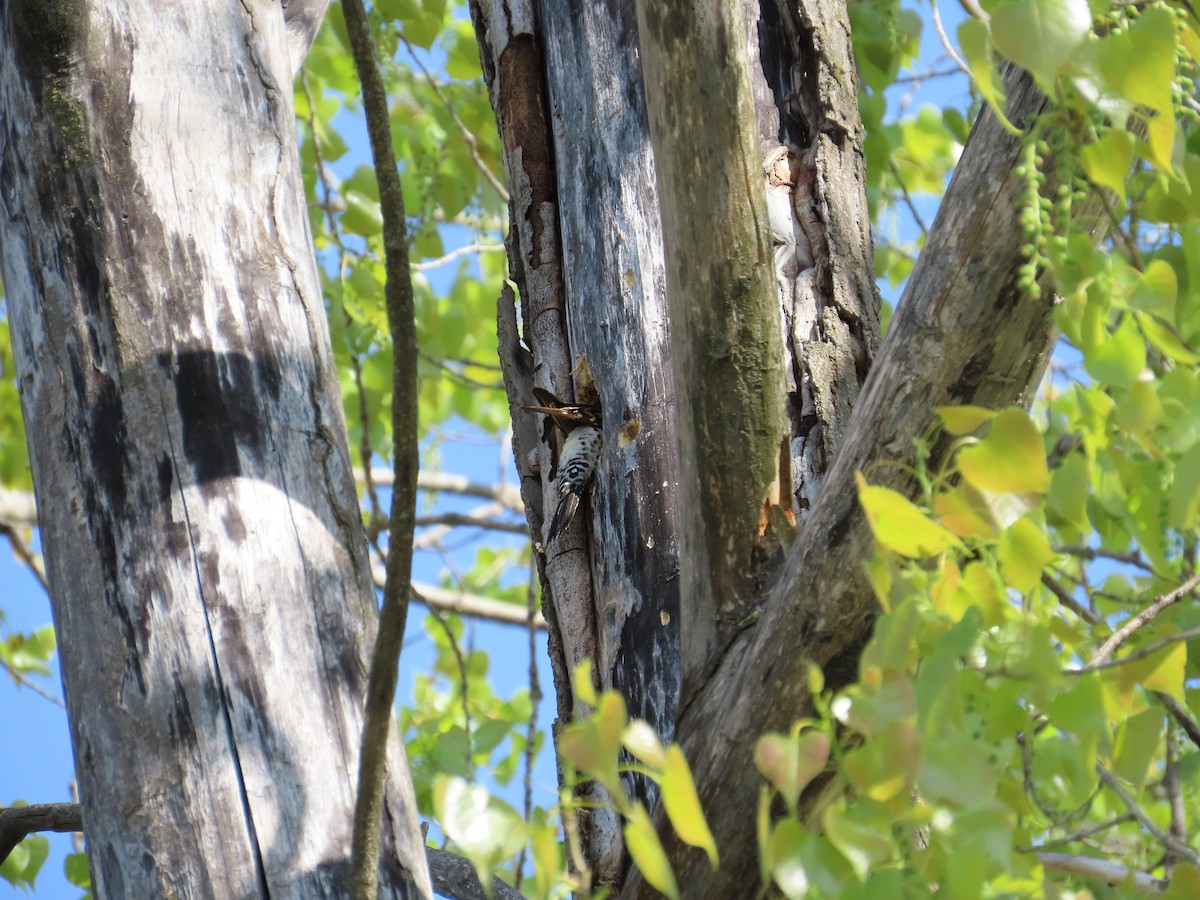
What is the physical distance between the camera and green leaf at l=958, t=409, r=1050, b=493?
0.74m

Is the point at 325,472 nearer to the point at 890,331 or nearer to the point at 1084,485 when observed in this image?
the point at 890,331

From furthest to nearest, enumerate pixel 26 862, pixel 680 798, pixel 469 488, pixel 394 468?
pixel 469 488, pixel 26 862, pixel 394 468, pixel 680 798

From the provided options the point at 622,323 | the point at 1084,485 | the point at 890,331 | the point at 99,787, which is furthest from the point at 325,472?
the point at 1084,485

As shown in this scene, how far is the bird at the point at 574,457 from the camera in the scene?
1.60m

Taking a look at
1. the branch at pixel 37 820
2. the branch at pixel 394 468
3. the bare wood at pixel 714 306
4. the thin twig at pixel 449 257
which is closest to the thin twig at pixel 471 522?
the thin twig at pixel 449 257

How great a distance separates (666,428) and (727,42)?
1.86 ft

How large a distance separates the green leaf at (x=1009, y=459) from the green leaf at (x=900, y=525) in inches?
1.9

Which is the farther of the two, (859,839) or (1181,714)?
(1181,714)

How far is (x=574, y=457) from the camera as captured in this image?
1614 millimetres

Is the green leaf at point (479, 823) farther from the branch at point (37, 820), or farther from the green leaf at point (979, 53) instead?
the branch at point (37, 820)

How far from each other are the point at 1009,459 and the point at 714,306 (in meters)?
0.39

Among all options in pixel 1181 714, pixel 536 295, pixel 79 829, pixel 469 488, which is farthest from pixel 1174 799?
pixel 469 488

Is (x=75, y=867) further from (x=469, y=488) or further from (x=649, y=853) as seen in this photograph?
(x=469, y=488)

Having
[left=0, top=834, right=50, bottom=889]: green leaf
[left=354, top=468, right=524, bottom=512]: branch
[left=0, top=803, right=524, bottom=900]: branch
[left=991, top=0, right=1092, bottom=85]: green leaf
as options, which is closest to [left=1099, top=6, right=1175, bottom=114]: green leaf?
[left=991, top=0, right=1092, bottom=85]: green leaf
